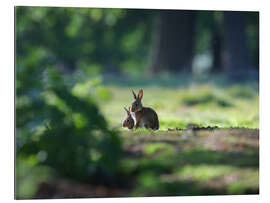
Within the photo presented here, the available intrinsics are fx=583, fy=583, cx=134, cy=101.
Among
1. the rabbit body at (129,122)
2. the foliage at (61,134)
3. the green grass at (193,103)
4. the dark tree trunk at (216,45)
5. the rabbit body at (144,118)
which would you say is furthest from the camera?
the dark tree trunk at (216,45)

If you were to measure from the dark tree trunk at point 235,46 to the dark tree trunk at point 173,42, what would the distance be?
949mm

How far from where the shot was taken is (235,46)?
11.9 meters

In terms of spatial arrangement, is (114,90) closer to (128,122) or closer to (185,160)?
(128,122)

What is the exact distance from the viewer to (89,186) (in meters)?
5.98

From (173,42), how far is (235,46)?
5.00 ft

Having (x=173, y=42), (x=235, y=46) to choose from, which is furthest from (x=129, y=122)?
(x=173, y=42)

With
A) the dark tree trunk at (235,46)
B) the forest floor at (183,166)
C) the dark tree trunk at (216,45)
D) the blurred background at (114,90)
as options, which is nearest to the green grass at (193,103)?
the blurred background at (114,90)

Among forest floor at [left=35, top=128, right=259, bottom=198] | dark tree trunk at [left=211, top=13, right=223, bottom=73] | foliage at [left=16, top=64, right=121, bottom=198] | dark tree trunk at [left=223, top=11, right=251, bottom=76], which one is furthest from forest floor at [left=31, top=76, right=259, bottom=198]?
dark tree trunk at [left=211, top=13, right=223, bottom=73]

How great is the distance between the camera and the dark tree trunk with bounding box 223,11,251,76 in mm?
11173

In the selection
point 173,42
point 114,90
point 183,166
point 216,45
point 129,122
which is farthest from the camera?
point 216,45

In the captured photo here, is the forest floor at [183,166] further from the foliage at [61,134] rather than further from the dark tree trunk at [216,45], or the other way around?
the dark tree trunk at [216,45]

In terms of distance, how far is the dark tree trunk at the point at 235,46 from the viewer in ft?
36.7

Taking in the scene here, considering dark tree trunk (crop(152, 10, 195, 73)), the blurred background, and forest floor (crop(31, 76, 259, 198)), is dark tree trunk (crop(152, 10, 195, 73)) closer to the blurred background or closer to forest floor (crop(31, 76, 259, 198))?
the blurred background
